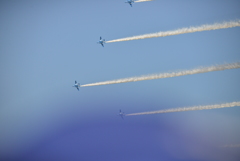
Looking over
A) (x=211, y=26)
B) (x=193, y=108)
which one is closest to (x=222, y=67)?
(x=211, y=26)

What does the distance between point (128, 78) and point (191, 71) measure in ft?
31.2

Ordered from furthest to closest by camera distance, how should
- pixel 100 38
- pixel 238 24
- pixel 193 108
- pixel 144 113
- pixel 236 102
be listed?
pixel 100 38
pixel 144 113
pixel 193 108
pixel 236 102
pixel 238 24

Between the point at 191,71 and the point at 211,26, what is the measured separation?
20.2 feet

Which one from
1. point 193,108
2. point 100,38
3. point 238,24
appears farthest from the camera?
point 100,38

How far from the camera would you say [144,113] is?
60.8 metres

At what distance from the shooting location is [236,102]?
49.0 m

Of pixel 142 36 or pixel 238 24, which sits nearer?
pixel 238 24

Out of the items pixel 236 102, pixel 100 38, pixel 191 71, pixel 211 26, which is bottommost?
pixel 236 102

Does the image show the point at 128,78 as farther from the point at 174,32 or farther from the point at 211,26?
the point at 211,26

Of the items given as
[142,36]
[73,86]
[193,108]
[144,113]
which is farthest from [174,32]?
[73,86]

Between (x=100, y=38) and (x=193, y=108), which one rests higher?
(x=100, y=38)

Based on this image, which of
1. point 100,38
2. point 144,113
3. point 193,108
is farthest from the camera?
point 100,38

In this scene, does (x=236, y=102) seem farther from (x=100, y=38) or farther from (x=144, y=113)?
(x=100, y=38)

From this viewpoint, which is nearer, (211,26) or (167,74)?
(211,26)
